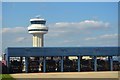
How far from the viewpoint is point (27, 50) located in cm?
6906

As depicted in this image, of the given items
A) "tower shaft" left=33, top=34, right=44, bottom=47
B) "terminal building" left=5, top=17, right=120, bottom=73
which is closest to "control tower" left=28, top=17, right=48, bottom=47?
"tower shaft" left=33, top=34, right=44, bottom=47

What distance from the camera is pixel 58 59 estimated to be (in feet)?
251

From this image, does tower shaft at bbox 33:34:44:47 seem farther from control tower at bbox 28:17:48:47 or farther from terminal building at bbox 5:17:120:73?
terminal building at bbox 5:17:120:73

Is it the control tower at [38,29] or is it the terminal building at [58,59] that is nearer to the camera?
the terminal building at [58,59]

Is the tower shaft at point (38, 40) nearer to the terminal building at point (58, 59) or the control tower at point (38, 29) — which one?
the control tower at point (38, 29)

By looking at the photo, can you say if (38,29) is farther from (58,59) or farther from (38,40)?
(58,59)

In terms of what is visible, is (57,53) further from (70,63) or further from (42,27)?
(42,27)

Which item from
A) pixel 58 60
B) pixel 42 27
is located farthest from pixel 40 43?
pixel 58 60

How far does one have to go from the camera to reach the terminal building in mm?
69375

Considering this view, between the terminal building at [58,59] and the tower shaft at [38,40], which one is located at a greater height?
the tower shaft at [38,40]

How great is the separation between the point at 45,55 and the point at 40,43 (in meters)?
38.6

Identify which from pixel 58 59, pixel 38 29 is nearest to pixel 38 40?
pixel 38 29

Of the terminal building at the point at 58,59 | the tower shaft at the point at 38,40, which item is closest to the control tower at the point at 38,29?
the tower shaft at the point at 38,40

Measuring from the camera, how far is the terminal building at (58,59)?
6938cm
